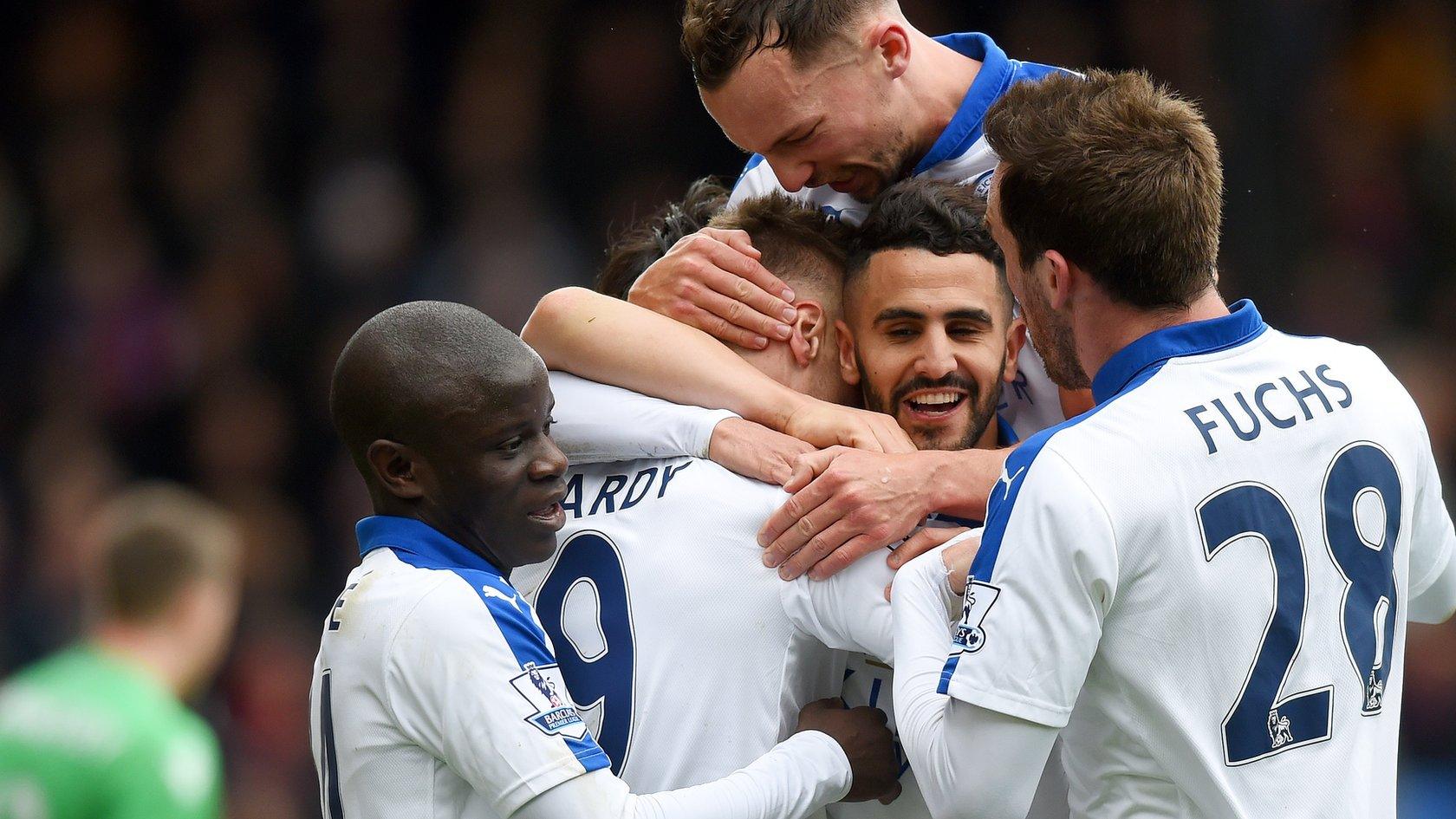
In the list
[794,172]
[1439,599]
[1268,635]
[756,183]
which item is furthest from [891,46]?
[1268,635]

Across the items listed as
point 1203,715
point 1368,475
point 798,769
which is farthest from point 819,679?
point 1368,475

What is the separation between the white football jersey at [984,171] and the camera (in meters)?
3.54

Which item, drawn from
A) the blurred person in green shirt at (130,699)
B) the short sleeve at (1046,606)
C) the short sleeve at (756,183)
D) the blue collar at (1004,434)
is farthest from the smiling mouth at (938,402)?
the blurred person in green shirt at (130,699)

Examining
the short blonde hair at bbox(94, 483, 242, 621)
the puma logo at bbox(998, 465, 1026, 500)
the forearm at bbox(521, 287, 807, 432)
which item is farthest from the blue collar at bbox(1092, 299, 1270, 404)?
the short blonde hair at bbox(94, 483, 242, 621)

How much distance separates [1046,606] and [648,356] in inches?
45.1

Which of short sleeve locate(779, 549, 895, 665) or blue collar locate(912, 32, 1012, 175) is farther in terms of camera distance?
blue collar locate(912, 32, 1012, 175)

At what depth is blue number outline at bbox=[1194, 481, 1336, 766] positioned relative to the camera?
2.30 m

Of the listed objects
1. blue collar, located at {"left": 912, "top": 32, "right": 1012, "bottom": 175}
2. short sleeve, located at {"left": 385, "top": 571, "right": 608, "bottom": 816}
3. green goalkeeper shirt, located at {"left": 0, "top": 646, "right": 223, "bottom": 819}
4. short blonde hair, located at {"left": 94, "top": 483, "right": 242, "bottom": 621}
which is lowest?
green goalkeeper shirt, located at {"left": 0, "top": 646, "right": 223, "bottom": 819}

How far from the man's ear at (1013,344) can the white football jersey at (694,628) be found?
749 mm

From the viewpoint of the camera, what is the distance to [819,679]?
Result: 2898 mm

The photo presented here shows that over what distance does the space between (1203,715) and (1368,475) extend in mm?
481

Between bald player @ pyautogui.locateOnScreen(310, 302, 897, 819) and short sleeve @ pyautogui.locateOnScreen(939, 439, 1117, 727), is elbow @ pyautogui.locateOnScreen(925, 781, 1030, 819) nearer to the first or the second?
short sleeve @ pyautogui.locateOnScreen(939, 439, 1117, 727)

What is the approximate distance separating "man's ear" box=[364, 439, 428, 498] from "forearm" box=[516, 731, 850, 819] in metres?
0.58

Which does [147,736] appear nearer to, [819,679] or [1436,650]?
[819,679]
